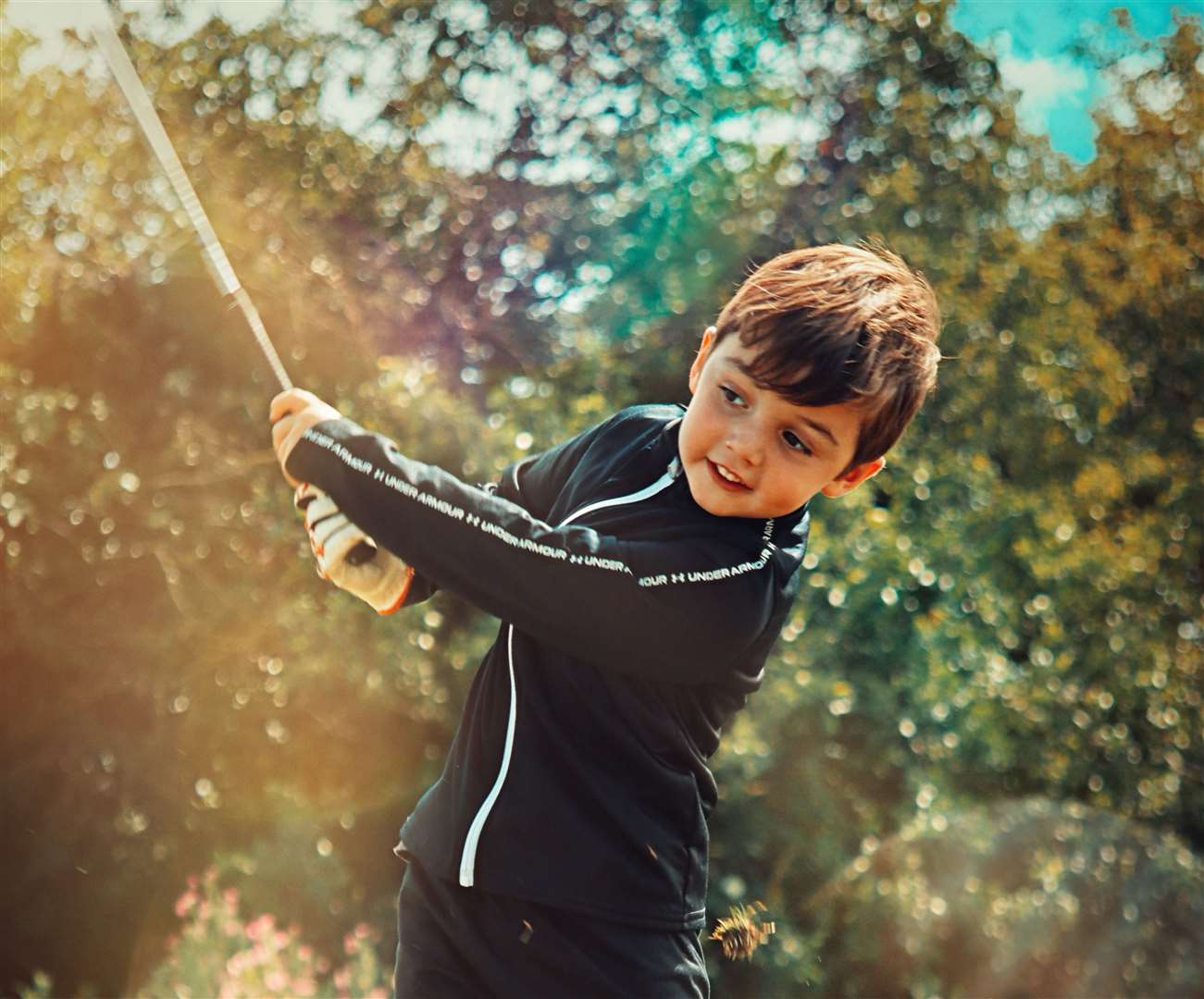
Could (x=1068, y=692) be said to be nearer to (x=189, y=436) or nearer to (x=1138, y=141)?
(x=1138, y=141)

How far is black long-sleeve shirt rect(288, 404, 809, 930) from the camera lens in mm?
1440

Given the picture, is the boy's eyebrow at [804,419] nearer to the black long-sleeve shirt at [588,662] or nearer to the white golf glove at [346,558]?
the black long-sleeve shirt at [588,662]

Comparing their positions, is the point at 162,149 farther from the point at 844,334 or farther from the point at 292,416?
the point at 844,334

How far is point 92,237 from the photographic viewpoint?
4.55 meters

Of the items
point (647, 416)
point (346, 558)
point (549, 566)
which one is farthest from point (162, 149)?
point (647, 416)

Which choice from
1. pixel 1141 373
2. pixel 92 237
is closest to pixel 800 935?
pixel 92 237

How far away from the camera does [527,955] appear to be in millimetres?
1517

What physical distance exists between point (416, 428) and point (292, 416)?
9.35ft

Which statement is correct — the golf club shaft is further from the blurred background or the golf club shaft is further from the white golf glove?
the blurred background

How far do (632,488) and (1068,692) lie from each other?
17.8 feet

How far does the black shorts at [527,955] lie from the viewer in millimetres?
1516

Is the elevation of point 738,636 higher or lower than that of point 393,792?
higher

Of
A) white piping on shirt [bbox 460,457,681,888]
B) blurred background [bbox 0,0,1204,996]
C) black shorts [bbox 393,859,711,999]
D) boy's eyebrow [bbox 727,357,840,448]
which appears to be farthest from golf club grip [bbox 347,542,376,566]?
blurred background [bbox 0,0,1204,996]

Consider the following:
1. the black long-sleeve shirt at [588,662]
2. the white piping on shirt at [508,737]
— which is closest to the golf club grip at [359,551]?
the black long-sleeve shirt at [588,662]
